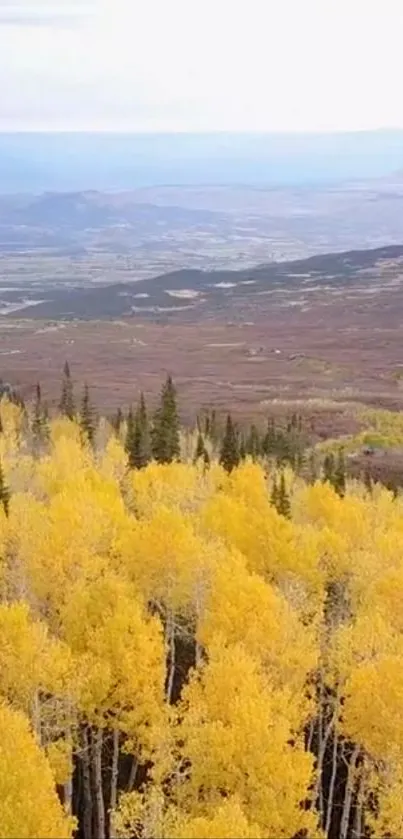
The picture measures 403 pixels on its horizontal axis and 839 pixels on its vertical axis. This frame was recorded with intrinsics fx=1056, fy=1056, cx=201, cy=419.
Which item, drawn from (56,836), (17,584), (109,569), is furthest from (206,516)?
(56,836)

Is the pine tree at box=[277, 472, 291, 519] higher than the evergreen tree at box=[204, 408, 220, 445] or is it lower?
higher

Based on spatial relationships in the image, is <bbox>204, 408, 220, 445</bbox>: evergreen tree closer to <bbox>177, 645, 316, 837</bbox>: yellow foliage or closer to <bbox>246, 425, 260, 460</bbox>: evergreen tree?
<bbox>246, 425, 260, 460</bbox>: evergreen tree

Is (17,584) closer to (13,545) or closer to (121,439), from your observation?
(13,545)

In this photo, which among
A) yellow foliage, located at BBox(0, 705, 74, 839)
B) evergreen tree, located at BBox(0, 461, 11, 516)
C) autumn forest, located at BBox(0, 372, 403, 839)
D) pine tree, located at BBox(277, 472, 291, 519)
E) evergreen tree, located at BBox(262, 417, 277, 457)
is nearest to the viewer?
yellow foliage, located at BBox(0, 705, 74, 839)

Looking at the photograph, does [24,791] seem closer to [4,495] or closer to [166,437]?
[4,495]

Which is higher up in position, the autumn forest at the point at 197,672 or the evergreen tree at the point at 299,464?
the autumn forest at the point at 197,672

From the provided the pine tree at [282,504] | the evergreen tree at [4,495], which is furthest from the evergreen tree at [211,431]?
the evergreen tree at [4,495]

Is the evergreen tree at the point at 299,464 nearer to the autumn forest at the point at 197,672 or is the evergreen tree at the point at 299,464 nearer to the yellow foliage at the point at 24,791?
the autumn forest at the point at 197,672

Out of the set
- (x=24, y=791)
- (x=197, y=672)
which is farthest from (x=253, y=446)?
(x=24, y=791)

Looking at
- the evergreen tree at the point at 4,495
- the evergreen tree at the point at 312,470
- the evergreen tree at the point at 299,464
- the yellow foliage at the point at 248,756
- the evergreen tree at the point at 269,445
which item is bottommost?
the evergreen tree at the point at 312,470

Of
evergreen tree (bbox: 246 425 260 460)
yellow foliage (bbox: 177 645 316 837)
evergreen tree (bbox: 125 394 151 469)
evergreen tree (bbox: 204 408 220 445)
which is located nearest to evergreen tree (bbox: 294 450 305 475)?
evergreen tree (bbox: 246 425 260 460)

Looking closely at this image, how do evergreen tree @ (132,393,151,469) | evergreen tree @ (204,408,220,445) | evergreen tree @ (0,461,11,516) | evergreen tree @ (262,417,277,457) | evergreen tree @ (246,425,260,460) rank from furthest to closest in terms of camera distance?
evergreen tree @ (204,408,220,445)
evergreen tree @ (262,417,277,457)
evergreen tree @ (246,425,260,460)
evergreen tree @ (132,393,151,469)
evergreen tree @ (0,461,11,516)
